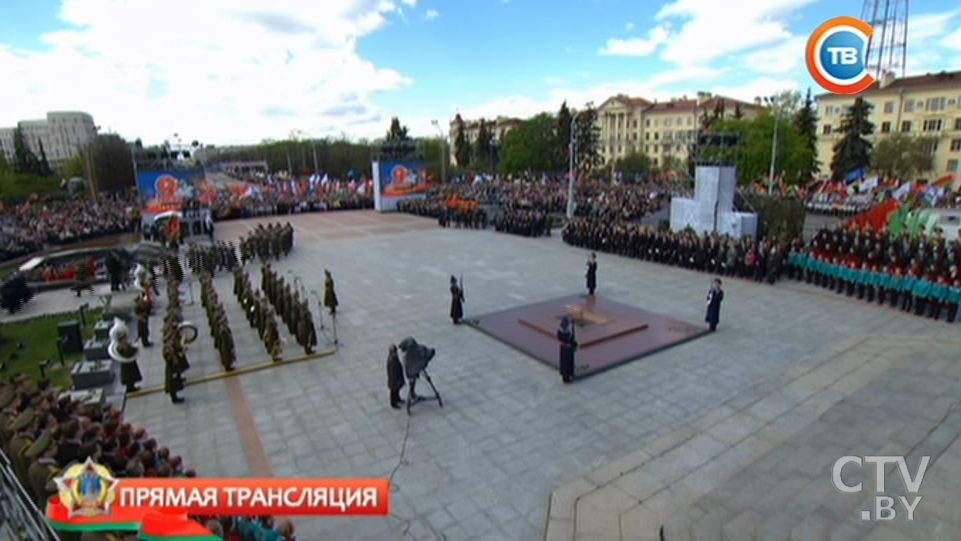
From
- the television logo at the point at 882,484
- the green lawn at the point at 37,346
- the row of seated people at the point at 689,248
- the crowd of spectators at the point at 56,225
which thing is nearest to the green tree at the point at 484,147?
the crowd of spectators at the point at 56,225

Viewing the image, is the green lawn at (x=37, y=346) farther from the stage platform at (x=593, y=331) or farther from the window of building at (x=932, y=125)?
the window of building at (x=932, y=125)

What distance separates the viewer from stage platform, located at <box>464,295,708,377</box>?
1102cm

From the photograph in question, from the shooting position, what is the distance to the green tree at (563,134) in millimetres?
66125

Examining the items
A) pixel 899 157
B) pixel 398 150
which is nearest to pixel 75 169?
pixel 398 150

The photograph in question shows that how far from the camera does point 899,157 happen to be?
45.4m

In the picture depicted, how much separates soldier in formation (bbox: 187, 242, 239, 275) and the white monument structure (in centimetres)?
1950

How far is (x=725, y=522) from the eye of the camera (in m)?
5.78

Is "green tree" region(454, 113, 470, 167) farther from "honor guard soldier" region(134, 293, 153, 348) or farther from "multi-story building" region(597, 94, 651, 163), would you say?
"honor guard soldier" region(134, 293, 153, 348)

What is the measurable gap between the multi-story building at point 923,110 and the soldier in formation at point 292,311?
55.6 meters

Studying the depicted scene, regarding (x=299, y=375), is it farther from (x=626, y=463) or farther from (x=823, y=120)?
(x=823, y=120)

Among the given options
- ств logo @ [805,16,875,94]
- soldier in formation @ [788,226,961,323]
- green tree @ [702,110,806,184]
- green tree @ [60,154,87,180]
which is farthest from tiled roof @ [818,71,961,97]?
green tree @ [60,154,87,180]

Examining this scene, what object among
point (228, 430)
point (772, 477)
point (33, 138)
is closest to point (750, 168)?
point (772, 477)

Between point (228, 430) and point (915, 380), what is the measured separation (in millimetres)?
12139

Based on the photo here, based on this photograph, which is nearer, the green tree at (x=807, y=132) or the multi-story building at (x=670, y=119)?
the green tree at (x=807, y=132)
